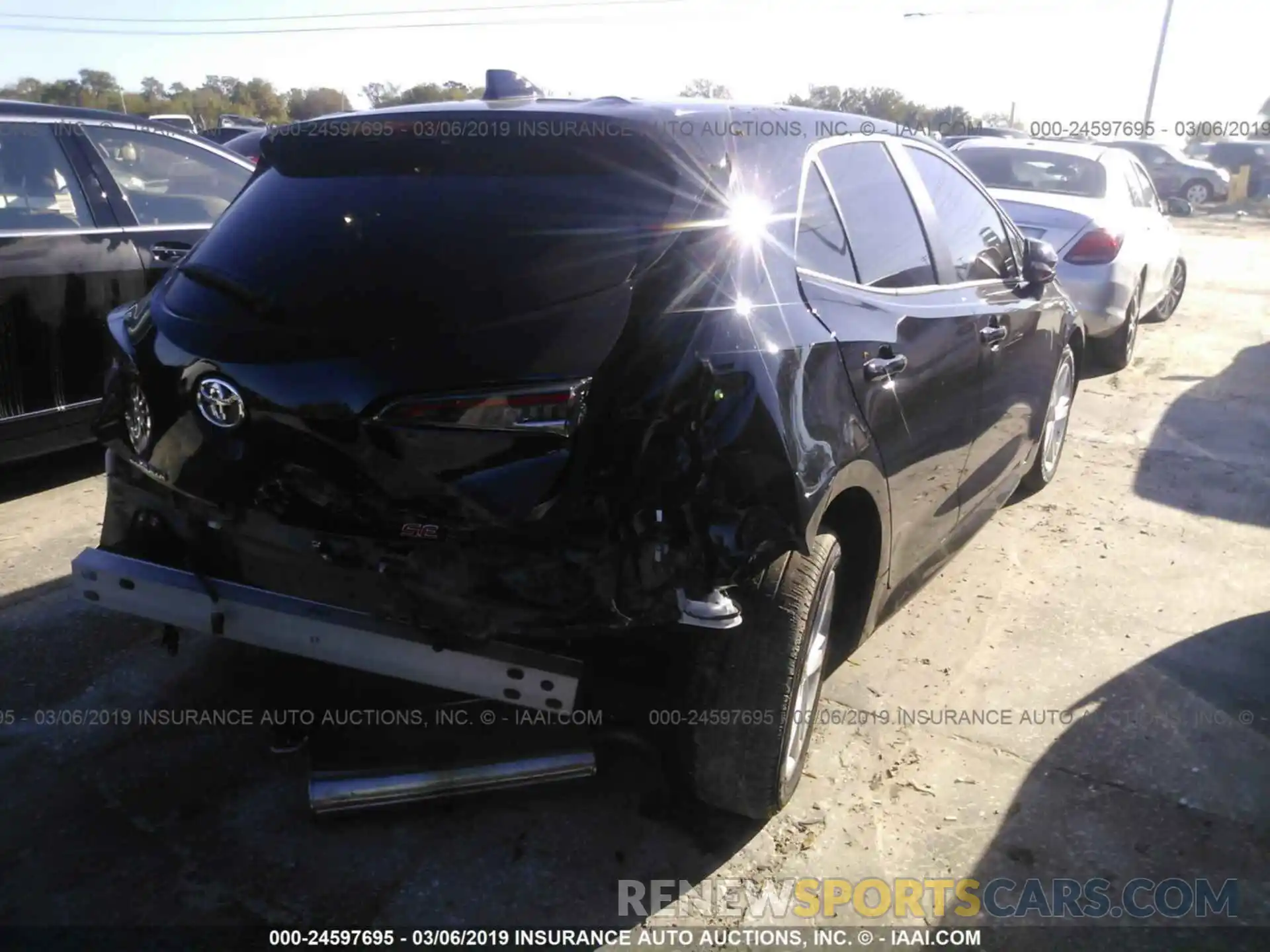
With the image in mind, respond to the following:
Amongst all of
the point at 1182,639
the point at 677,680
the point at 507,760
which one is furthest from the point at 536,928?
the point at 1182,639

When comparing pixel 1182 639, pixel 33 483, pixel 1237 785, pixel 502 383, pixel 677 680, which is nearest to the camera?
pixel 502 383

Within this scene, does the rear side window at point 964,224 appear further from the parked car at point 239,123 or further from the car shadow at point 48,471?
the parked car at point 239,123

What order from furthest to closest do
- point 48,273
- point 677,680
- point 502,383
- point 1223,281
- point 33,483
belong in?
point 1223,281 < point 33,483 < point 48,273 < point 677,680 < point 502,383

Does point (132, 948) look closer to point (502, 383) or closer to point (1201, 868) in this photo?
point (502, 383)

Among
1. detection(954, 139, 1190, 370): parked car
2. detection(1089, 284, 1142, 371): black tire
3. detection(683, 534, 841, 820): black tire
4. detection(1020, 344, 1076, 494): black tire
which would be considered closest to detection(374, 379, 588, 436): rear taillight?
detection(683, 534, 841, 820): black tire

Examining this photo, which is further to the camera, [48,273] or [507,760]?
[48,273]

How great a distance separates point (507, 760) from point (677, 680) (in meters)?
0.54

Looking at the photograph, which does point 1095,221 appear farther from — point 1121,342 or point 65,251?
point 65,251

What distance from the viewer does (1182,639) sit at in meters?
3.99

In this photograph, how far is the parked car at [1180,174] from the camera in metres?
26.5

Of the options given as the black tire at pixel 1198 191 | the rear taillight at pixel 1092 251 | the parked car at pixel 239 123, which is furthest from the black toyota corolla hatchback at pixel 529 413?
the black tire at pixel 1198 191

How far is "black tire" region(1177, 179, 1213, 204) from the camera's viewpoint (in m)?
26.4

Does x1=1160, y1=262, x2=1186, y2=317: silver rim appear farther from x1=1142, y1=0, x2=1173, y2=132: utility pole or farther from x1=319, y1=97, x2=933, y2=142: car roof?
x1=1142, y1=0, x2=1173, y2=132: utility pole

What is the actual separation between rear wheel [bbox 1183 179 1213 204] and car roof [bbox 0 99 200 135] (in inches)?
1085
